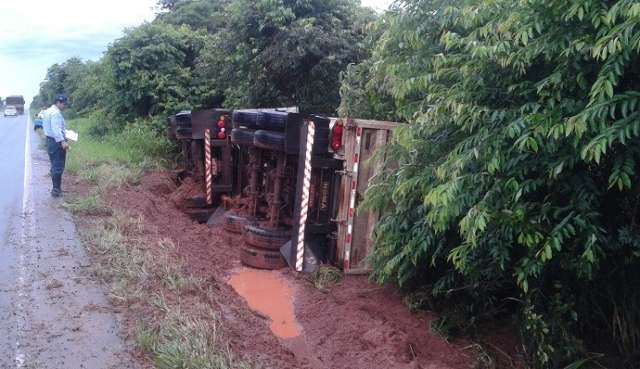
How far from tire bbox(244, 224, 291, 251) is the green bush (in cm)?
247

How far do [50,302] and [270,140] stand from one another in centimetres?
327

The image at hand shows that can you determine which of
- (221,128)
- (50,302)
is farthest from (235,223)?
(50,302)

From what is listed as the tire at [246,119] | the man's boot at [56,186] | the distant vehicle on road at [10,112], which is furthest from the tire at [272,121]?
the distant vehicle on road at [10,112]

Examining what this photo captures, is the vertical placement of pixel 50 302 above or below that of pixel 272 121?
below

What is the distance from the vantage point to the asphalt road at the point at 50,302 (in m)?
4.49

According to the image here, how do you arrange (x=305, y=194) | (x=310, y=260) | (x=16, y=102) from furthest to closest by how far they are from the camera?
1. (x=16, y=102)
2. (x=310, y=260)
3. (x=305, y=194)

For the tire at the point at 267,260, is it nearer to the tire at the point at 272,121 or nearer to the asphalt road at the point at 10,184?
the tire at the point at 272,121

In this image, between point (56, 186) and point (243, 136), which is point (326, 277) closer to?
point (243, 136)

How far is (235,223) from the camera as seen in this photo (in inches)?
360

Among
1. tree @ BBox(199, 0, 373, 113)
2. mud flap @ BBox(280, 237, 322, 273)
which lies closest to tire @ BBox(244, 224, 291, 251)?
mud flap @ BBox(280, 237, 322, 273)

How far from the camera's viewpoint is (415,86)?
16.1ft

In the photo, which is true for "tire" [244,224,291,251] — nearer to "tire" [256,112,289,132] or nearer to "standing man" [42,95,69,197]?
"tire" [256,112,289,132]

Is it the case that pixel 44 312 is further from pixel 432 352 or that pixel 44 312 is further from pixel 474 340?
pixel 474 340

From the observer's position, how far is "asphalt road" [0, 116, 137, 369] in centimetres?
449
